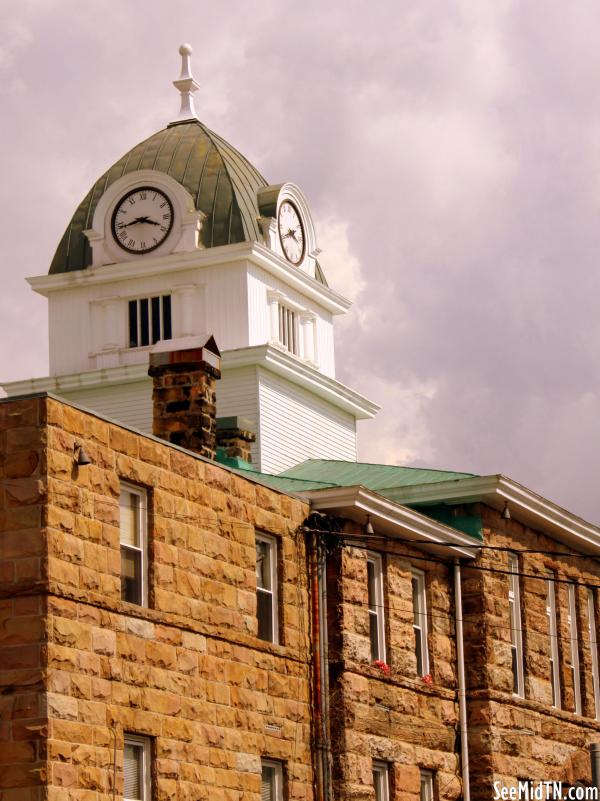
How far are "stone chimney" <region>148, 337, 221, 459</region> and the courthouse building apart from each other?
0.04 m

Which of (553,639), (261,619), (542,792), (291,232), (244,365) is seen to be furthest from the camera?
(291,232)

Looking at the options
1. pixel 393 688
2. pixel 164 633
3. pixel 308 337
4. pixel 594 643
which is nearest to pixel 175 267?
pixel 308 337

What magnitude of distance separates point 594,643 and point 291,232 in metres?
20.3

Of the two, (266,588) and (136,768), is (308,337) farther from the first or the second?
(136,768)

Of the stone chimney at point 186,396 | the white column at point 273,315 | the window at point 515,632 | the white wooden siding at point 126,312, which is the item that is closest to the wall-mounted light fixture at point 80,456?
the stone chimney at point 186,396

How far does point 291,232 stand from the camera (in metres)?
56.0

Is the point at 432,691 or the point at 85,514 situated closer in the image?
the point at 85,514

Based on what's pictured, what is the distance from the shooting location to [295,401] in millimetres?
54188

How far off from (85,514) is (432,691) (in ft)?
33.0

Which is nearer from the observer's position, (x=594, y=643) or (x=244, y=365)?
(x=594, y=643)

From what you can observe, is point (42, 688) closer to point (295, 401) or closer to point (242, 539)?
point (242, 539)

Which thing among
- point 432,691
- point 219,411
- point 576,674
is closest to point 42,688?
point 432,691

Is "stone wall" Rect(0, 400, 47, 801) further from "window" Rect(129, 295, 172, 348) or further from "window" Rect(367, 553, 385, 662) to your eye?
"window" Rect(129, 295, 172, 348)

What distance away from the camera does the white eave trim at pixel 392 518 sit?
31.4 m
